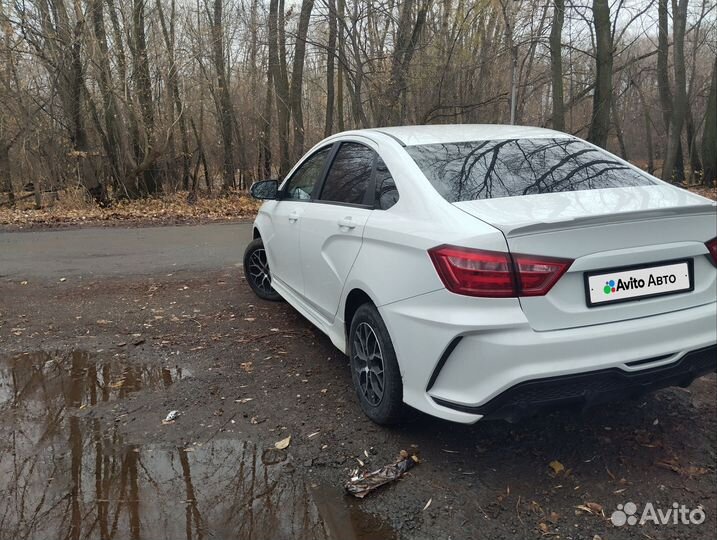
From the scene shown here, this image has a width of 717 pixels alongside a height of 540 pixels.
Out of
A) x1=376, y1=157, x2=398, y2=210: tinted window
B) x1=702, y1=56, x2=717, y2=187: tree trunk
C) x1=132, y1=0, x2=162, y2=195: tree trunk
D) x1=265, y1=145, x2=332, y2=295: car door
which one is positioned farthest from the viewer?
x1=702, y1=56, x2=717, y2=187: tree trunk

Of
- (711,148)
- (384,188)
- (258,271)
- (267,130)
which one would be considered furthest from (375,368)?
(711,148)

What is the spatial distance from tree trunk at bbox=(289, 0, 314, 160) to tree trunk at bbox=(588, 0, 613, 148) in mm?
7244

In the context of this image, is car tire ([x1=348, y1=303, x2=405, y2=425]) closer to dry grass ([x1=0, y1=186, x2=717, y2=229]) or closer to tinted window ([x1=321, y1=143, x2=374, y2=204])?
tinted window ([x1=321, y1=143, x2=374, y2=204])

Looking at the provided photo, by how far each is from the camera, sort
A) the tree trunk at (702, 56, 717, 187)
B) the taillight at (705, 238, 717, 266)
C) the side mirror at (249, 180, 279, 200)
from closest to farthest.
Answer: the taillight at (705, 238, 717, 266), the side mirror at (249, 180, 279, 200), the tree trunk at (702, 56, 717, 187)

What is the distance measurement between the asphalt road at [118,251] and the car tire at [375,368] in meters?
4.54

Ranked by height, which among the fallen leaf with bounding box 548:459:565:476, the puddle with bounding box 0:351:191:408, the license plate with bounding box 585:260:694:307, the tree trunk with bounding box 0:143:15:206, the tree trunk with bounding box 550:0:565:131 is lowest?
the fallen leaf with bounding box 548:459:565:476

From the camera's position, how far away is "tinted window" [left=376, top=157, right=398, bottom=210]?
3213 millimetres

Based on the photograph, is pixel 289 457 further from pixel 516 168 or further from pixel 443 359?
pixel 516 168

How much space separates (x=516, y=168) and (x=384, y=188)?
0.74m

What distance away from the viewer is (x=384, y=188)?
3330 mm

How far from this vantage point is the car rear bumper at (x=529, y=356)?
2.46 meters

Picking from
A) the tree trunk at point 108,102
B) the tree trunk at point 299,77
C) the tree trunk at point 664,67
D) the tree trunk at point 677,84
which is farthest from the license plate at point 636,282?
the tree trunk at point 677,84

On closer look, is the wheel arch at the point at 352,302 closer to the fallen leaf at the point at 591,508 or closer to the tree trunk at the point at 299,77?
the fallen leaf at the point at 591,508

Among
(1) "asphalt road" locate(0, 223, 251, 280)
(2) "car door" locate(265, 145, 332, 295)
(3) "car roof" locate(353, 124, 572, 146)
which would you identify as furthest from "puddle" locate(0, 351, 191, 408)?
(1) "asphalt road" locate(0, 223, 251, 280)
